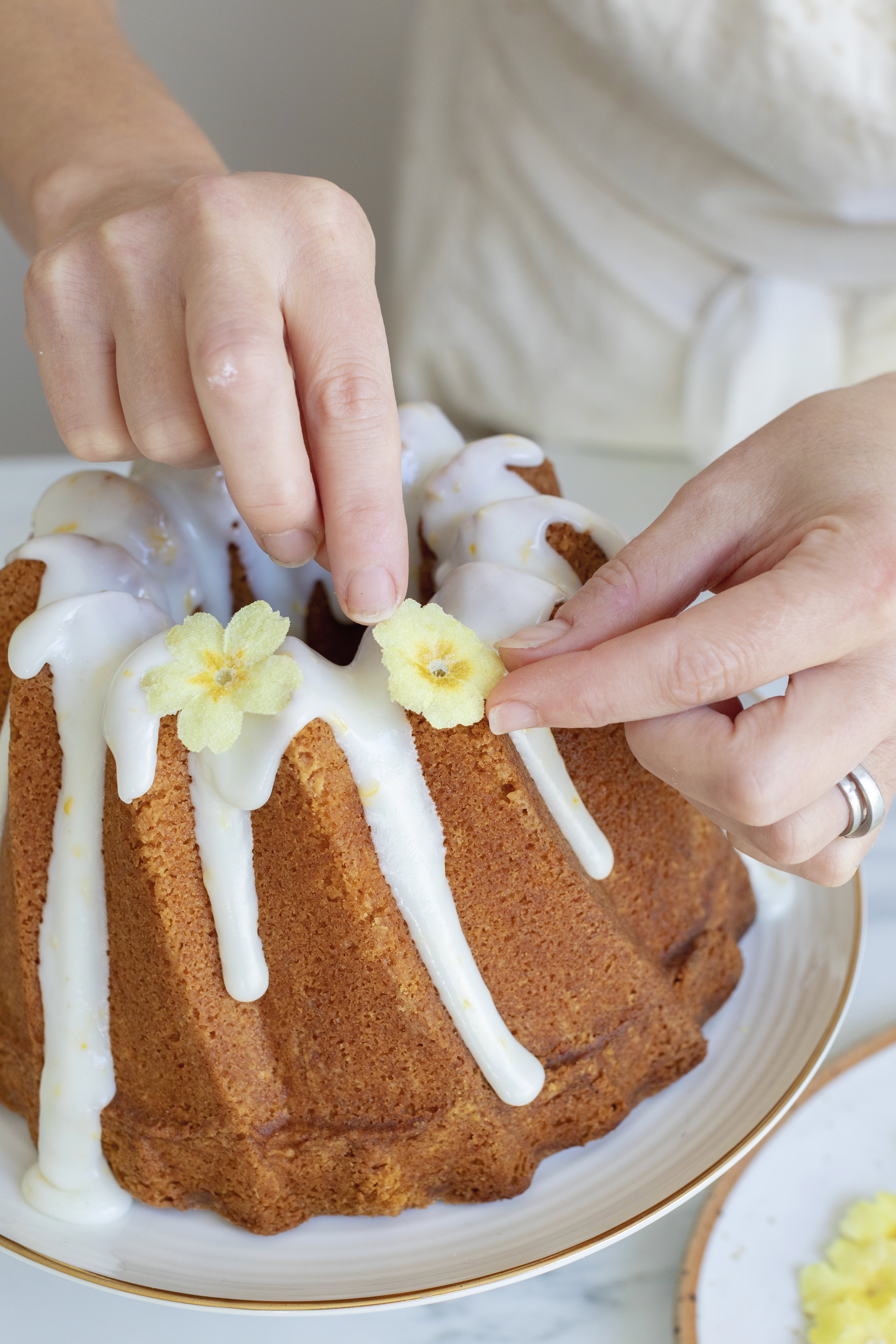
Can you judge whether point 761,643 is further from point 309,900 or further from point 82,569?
point 82,569

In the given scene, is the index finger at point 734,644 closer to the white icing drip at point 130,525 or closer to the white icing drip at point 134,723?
the white icing drip at point 134,723

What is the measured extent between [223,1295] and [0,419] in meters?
2.17

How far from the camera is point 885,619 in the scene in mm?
667

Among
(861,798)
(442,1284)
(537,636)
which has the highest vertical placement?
(537,636)

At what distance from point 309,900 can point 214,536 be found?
0.33 metres

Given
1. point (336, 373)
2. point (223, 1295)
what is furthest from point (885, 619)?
point (223, 1295)

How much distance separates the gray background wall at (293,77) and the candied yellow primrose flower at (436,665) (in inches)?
53.4

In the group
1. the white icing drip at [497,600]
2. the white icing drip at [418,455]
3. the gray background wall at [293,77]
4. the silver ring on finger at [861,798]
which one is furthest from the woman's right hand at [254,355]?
the gray background wall at [293,77]

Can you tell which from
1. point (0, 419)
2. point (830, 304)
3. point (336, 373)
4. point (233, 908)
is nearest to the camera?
point (336, 373)

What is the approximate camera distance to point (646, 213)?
130 cm

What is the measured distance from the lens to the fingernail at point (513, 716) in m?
0.69

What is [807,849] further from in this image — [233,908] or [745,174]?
[745,174]

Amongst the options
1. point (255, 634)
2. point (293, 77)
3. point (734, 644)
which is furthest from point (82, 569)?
point (293, 77)

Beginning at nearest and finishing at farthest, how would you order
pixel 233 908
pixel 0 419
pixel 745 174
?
pixel 233 908, pixel 745 174, pixel 0 419
